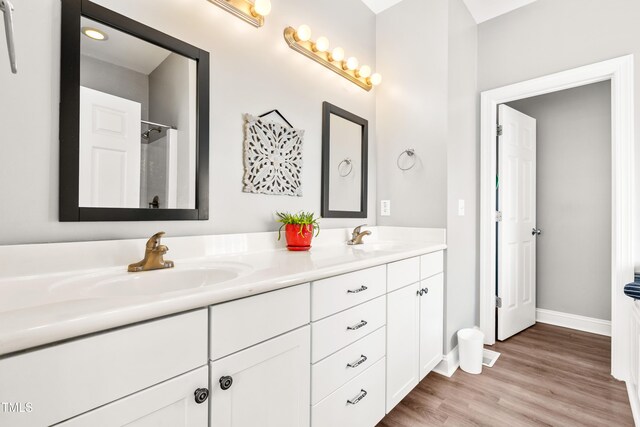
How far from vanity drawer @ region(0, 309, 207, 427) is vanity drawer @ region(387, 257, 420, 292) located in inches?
37.6

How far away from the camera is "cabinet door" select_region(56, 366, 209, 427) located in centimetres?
60

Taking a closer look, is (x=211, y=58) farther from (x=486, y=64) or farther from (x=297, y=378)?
(x=486, y=64)

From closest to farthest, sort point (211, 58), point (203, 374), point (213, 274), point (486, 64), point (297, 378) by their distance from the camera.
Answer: point (203, 374), point (297, 378), point (213, 274), point (211, 58), point (486, 64)

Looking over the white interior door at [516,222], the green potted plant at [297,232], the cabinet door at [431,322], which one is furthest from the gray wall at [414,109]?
the green potted plant at [297,232]

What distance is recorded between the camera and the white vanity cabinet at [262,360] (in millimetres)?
795

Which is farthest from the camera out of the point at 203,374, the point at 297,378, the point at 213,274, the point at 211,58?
the point at 211,58

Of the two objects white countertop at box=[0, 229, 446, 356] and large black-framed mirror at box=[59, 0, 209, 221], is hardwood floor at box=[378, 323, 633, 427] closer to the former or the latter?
white countertop at box=[0, 229, 446, 356]

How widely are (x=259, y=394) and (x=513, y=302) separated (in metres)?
2.55

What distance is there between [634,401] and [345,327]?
1.70 meters

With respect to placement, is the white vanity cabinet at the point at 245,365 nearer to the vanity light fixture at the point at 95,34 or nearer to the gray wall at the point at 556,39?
the vanity light fixture at the point at 95,34

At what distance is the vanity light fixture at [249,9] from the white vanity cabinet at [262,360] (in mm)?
1321

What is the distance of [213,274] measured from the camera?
3.65ft

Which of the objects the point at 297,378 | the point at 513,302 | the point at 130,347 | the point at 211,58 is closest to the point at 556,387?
the point at 513,302

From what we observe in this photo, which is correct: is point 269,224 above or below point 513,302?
above
